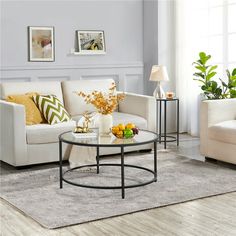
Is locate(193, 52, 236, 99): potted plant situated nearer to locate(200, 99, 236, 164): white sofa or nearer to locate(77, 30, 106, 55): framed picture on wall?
locate(200, 99, 236, 164): white sofa

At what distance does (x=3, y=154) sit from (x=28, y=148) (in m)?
0.35

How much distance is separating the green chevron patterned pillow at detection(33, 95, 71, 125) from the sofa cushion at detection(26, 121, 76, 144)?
0.10 meters

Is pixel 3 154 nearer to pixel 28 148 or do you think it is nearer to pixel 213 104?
pixel 28 148

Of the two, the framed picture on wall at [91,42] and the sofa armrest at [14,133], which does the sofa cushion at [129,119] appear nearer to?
the sofa armrest at [14,133]

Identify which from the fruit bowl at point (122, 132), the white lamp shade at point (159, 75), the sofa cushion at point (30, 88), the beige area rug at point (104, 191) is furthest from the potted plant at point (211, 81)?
the fruit bowl at point (122, 132)

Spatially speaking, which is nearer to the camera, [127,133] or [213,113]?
[127,133]

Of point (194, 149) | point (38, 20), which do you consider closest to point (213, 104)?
point (194, 149)

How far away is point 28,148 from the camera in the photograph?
518cm

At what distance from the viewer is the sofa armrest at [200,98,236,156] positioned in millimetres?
5410

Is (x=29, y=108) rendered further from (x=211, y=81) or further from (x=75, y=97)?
(x=211, y=81)

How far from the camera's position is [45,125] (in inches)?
209

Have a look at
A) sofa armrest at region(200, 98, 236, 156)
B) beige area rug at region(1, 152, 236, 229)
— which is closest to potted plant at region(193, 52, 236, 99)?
sofa armrest at region(200, 98, 236, 156)

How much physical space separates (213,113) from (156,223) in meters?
2.08

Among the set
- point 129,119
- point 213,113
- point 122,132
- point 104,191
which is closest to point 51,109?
point 129,119
